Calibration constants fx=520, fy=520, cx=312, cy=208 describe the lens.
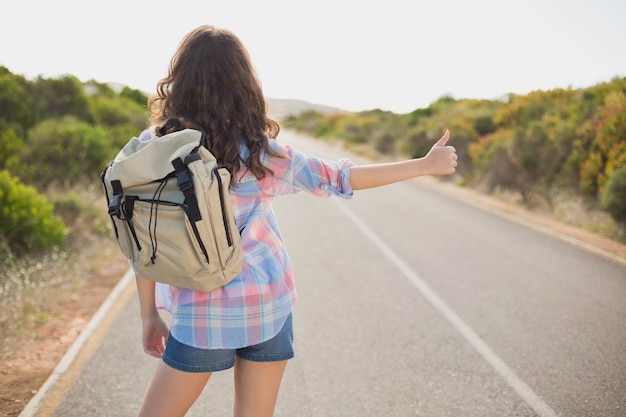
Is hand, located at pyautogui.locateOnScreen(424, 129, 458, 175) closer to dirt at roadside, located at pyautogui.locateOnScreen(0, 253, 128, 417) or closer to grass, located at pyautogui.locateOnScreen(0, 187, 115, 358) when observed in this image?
dirt at roadside, located at pyautogui.locateOnScreen(0, 253, 128, 417)

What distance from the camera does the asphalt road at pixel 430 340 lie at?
347 centimetres

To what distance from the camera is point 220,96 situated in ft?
5.51

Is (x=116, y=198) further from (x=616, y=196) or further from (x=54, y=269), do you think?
(x=616, y=196)

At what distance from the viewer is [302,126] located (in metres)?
81.8

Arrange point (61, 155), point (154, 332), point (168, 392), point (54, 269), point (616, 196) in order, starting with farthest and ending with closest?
point (61, 155)
point (616, 196)
point (54, 269)
point (154, 332)
point (168, 392)

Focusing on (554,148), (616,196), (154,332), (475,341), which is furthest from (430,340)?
(554,148)

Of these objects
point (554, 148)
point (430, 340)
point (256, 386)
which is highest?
point (256, 386)

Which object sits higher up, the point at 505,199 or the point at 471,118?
the point at 471,118

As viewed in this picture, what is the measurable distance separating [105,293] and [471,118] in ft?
62.5

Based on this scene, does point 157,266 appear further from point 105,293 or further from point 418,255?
point 418,255

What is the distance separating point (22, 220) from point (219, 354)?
632cm

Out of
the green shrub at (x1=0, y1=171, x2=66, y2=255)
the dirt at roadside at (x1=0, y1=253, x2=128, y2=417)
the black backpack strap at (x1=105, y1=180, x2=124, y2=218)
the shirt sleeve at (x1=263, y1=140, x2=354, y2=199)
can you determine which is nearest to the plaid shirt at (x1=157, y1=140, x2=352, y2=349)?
the shirt sleeve at (x1=263, y1=140, x2=354, y2=199)

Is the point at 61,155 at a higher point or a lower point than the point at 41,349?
higher

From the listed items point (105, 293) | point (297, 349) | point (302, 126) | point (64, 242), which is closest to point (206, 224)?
point (297, 349)
